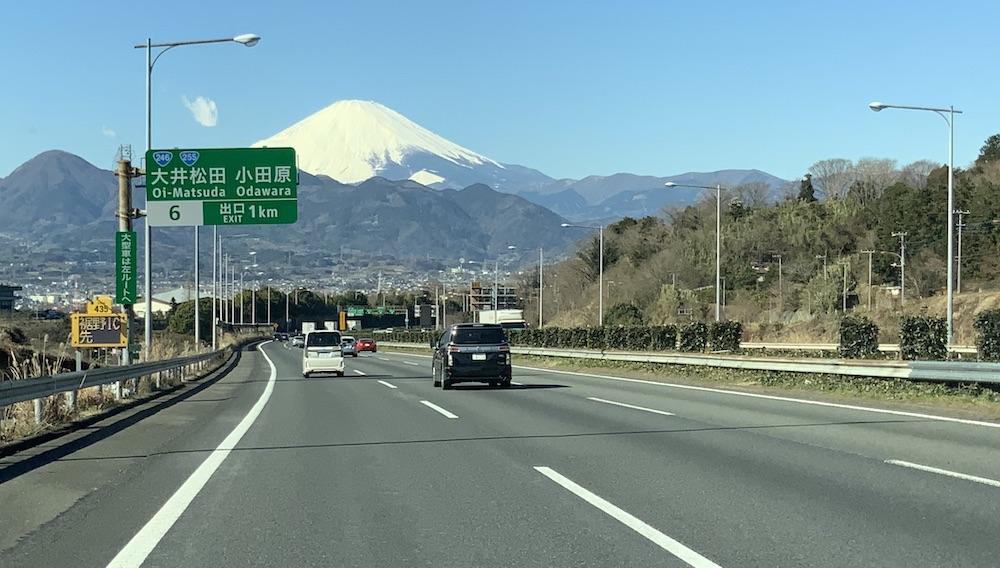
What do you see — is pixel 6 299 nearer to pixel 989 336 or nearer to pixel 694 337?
pixel 694 337

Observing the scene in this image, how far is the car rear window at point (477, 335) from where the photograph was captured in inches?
1041

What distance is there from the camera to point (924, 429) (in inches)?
567

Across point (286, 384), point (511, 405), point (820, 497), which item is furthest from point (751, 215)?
point (820, 497)

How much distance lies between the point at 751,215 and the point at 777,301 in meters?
23.1

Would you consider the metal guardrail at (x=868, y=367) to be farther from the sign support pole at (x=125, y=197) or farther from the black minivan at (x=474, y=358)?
the sign support pole at (x=125, y=197)

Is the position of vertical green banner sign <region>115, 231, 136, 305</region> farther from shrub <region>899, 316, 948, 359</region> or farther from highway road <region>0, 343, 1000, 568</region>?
shrub <region>899, 316, 948, 359</region>

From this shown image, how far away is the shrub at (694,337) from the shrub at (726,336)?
1.91 feet

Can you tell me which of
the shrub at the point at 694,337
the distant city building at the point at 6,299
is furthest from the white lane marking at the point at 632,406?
the distant city building at the point at 6,299

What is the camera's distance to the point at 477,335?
1051 inches

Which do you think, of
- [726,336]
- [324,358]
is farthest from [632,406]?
[324,358]

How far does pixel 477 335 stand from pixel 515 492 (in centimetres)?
1712

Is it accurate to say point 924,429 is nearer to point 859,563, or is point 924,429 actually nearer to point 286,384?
point 859,563

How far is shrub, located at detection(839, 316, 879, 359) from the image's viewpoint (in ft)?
91.1

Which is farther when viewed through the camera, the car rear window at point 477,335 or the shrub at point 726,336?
the shrub at point 726,336
